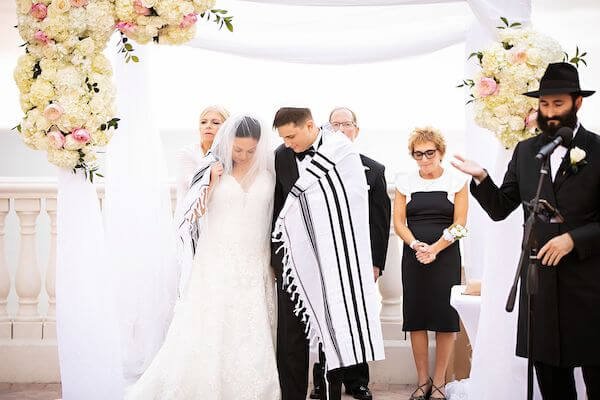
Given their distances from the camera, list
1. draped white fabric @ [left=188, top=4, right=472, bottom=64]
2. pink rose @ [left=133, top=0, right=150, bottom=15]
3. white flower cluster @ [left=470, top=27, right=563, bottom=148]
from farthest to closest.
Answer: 1. draped white fabric @ [left=188, top=4, right=472, bottom=64]
2. pink rose @ [left=133, top=0, right=150, bottom=15]
3. white flower cluster @ [left=470, top=27, right=563, bottom=148]

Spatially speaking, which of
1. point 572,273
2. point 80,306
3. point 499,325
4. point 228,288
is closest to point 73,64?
point 80,306

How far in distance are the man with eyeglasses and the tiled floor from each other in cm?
11

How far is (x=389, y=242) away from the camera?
20.8 ft

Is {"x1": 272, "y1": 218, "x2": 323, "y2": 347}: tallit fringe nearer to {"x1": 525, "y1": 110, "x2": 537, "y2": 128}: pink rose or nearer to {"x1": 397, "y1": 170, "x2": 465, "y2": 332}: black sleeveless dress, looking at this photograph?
{"x1": 397, "y1": 170, "x2": 465, "y2": 332}: black sleeveless dress

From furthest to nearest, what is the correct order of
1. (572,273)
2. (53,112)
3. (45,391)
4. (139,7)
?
(45,391), (139,7), (53,112), (572,273)

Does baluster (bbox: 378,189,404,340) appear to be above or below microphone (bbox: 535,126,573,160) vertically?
below

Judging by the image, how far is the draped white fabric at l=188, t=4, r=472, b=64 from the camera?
6.09 meters

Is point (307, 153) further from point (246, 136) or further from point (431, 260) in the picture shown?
point (431, 260)

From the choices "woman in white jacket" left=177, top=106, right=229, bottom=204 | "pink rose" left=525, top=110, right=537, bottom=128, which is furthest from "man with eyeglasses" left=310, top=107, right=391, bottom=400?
"pink rose" left=525, top=110, right=537, bottom=128

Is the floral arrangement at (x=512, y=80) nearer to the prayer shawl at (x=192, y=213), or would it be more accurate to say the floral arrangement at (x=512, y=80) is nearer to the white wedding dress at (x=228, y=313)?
the white wedding dress at (x=228, y=313)

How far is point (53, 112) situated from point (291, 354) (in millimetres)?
1828

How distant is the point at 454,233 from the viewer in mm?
5598

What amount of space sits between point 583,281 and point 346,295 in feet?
5.23

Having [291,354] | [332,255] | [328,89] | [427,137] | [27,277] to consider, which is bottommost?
[291,354]
